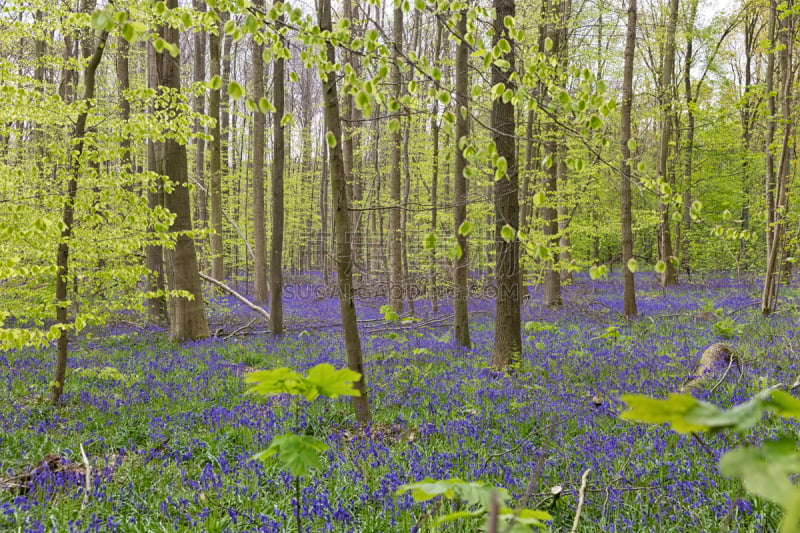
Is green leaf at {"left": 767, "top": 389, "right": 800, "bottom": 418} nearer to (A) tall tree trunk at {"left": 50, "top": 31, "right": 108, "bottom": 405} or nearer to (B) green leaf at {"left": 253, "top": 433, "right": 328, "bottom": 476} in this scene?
(B) green leaf at {"left": 253, "top": 433, "right": 328, "bottom": 476}

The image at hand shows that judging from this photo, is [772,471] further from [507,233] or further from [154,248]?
[154,248]

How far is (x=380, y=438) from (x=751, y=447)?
4638mm

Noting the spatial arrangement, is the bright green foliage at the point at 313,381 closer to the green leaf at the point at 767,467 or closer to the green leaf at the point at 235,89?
the green leaf at the point at 767,467

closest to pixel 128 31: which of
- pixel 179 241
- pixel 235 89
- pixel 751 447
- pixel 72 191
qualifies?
pixel 235 89

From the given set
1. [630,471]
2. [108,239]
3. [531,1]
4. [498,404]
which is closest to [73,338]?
[108,239]

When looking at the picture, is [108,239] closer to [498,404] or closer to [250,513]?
[250,513]

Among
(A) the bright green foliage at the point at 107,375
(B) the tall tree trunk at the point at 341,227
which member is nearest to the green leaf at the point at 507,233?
(B) the tall tree trunk at the point at 341,227

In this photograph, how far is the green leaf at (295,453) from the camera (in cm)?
148

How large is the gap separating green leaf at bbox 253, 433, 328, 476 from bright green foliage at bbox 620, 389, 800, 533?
989 millimetres

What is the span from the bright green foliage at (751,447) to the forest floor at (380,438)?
42cm

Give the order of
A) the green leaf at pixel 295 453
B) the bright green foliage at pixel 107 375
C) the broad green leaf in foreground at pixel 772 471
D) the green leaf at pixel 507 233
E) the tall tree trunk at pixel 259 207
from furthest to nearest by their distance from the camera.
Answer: the tall tree trunk at pixel 259 207
the bright green foliage at pixel 107 375
the green leaf at pixel 507 233
the green leaf at pixel 295 453
the broad green leaf in foreground at pixel 772 471

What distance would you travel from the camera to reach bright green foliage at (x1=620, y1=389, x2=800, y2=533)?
63 centimetres

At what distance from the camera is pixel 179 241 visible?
10.8 meters

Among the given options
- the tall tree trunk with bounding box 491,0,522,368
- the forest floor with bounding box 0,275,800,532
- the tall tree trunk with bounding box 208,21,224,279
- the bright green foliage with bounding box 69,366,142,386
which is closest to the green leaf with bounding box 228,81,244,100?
the forest floor with bounding box 0,275,800,532
